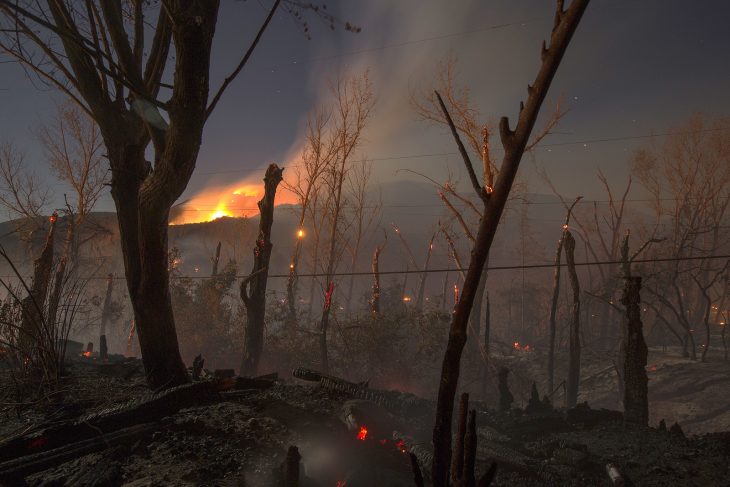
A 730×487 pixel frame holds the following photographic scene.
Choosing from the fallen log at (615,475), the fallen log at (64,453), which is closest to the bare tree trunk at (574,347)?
the fallen log at (615,475)

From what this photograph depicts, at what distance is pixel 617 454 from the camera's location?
684cm

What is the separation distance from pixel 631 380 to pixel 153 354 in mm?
10345

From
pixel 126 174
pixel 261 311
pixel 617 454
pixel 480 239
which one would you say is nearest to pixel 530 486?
pixel 617 454

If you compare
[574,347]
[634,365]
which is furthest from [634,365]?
[574,347]

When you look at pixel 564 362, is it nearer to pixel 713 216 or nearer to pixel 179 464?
pixel 713 216

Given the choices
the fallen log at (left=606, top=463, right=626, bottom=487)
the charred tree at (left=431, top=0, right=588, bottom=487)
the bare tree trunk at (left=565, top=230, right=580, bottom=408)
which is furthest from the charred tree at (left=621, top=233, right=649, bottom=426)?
the charred tree at (left=431, top=0, right=588, bottom=487)

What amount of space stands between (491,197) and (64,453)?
5.04 metres

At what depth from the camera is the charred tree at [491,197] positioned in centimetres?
153

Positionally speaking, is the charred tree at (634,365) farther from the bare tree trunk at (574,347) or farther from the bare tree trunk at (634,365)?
the bare tree trunk at (574,347)

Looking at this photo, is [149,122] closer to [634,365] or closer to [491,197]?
[491,197]

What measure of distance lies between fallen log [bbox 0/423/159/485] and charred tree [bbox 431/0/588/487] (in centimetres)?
434

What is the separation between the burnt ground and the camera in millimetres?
3947

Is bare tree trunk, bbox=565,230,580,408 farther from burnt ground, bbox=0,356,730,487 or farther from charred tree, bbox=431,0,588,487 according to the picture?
charred tree, bbox=431,0,588,487

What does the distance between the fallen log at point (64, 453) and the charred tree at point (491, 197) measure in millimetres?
4343
